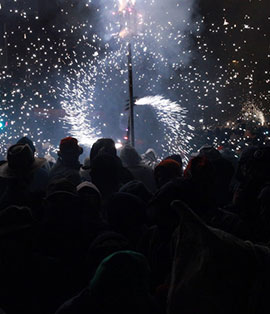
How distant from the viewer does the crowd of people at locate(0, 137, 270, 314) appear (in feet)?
3.61

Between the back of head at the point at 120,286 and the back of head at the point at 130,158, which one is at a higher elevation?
the back of head at the point at 130,158

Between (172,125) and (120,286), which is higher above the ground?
(172,125)

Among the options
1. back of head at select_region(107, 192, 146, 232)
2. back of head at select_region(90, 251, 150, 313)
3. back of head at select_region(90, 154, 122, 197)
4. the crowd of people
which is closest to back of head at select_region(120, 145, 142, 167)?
the crowd of people

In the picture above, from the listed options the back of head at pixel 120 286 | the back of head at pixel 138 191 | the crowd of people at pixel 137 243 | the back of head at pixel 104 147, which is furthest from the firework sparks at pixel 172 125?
the back of head at pixel 120 286

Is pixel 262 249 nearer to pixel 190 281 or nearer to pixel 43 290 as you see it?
pixel 190 281

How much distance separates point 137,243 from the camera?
8.69 ft

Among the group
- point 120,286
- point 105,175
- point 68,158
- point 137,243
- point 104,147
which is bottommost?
point 137,243

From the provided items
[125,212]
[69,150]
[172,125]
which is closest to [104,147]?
[69,150]

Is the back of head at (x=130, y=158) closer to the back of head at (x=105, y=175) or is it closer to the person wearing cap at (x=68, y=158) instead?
the person wearing cap at (x=68, y=158)

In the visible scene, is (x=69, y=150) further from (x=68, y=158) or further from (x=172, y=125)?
(x=172, y=125)

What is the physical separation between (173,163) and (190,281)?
2.59 metres

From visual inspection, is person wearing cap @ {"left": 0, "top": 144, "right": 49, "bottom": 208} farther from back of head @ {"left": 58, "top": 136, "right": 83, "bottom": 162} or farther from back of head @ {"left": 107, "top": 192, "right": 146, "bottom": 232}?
back of head @ {"left": 107, "top": 192, "right": 146, "bottom": 232}

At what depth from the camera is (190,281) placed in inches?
42.9

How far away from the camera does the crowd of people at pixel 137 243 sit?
1.10 m
